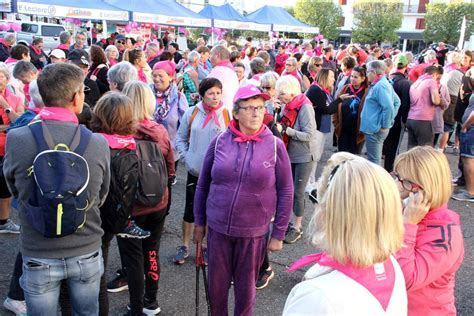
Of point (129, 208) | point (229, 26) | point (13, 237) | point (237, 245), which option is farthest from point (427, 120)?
point (229, 26)

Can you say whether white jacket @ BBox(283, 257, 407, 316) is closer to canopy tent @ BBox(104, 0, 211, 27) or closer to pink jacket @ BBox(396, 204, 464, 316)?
pink jacket @ BBox(396, 204, 464, 316)

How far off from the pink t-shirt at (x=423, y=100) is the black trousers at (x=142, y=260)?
5.03 metres

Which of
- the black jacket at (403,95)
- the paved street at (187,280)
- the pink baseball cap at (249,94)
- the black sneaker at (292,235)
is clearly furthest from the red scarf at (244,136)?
the black jacket at (403,95)

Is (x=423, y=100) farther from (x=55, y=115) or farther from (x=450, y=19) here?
(x=450, y=19)

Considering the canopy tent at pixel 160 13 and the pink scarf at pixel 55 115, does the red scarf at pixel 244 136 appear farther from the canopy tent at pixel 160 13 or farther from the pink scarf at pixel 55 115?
the canopy tent at pixel 160 13

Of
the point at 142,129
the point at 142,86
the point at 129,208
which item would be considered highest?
the point at 142,86

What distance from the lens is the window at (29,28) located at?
73.1 ft

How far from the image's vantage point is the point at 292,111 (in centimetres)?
432

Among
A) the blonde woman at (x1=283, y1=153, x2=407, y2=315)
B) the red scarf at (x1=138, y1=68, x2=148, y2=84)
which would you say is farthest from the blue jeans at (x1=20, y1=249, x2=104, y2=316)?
the red scarf at (x1=138, y1=68, x2=148, y2=84)

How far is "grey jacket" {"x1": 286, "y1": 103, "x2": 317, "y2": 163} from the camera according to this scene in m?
4.25

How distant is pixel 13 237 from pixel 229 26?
1659cm

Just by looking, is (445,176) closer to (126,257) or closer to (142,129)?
(142,129)

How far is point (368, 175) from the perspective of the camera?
1.38m

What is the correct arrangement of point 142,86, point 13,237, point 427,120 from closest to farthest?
point 142,86 < point 13,237 < point 427,120
